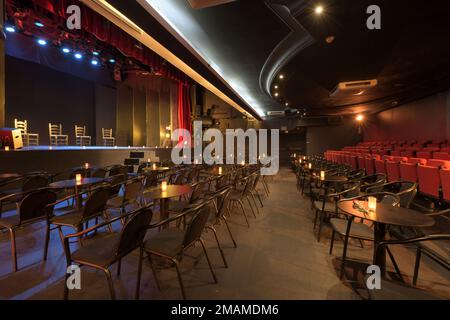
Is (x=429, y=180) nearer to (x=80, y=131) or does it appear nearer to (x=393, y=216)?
(x=393, y=216)

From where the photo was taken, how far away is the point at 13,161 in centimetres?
430

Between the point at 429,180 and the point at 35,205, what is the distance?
19.1 feet

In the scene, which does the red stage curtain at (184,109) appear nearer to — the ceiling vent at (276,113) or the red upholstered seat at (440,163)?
the ceiling vent at (276,113)

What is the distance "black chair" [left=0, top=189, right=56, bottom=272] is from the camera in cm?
228

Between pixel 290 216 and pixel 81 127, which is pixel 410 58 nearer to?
pixel 290 216

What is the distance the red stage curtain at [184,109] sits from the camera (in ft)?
40.8

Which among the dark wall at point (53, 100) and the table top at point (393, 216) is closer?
the table top at point (393, 216)

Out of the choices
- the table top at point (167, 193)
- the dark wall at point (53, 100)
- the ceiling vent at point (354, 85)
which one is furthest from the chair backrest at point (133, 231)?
the dark wall at point (53, 100)

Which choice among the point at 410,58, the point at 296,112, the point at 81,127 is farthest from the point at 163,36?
the point at 296,112

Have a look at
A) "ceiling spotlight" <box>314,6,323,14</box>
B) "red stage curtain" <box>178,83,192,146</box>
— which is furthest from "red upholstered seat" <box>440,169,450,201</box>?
"red stage curtain" <box>178,83,192,146</box>

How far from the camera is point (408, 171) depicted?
440 centimetres

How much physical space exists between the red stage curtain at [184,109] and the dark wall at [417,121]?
36.2ft

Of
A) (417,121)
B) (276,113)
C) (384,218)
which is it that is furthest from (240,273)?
(276,113)
